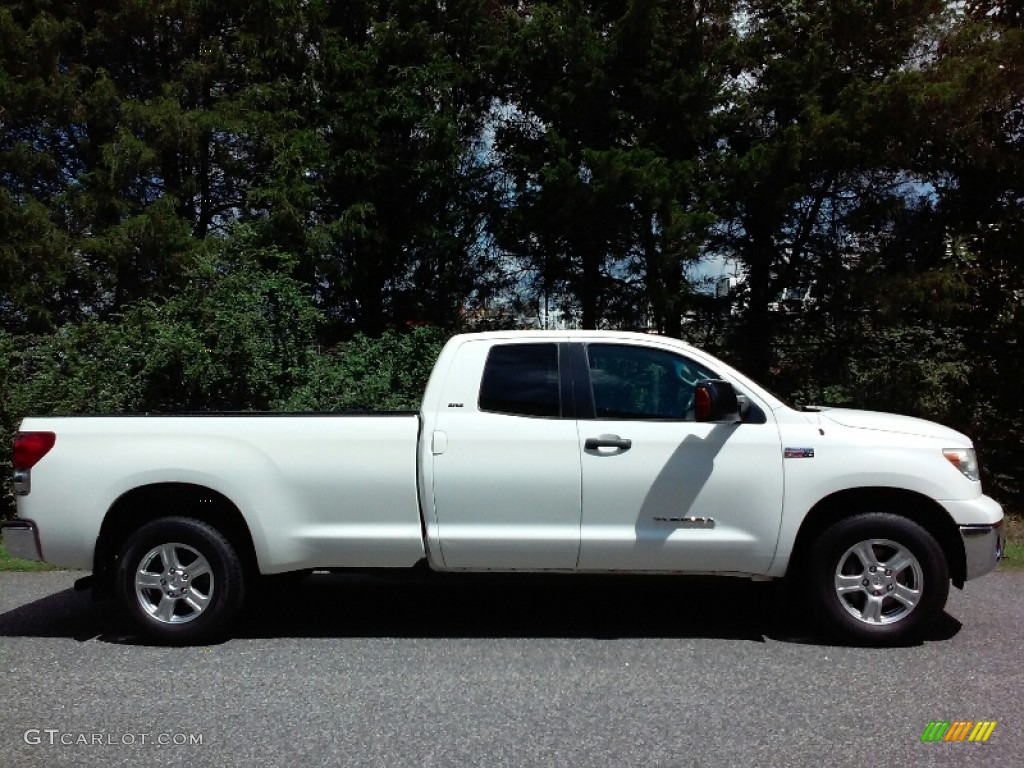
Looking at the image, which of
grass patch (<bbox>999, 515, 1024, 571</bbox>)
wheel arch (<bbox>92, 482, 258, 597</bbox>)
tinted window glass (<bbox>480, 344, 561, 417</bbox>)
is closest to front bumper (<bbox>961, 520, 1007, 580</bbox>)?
tinted window glass (<bbox>480, 344, 561, 417</bbox>)

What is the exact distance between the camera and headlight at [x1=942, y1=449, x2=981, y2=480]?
605 cm

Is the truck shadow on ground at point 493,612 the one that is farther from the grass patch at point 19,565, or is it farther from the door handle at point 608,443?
the grass patch at point 19,565

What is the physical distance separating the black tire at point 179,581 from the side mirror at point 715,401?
3022mm

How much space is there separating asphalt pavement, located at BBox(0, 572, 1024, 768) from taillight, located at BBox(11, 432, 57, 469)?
1.17 meters

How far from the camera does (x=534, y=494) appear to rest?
238 inches

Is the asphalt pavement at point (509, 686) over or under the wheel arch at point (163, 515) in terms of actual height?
under

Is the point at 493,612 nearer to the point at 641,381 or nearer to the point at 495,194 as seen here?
the point at 641,381

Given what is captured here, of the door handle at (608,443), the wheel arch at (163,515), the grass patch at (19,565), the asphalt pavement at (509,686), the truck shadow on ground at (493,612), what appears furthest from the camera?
the grass patch at (19,565)

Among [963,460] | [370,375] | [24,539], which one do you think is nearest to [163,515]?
[24,539]

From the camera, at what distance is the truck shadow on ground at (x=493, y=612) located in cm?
652

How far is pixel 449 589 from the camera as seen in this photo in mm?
7988

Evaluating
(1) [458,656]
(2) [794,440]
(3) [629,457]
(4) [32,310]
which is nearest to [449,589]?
(1) [458,656]

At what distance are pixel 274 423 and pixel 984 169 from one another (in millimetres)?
10328

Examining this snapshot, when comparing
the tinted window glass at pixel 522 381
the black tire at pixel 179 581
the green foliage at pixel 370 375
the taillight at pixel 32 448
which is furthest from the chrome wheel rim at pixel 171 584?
the green foliage at pixel 370 375
